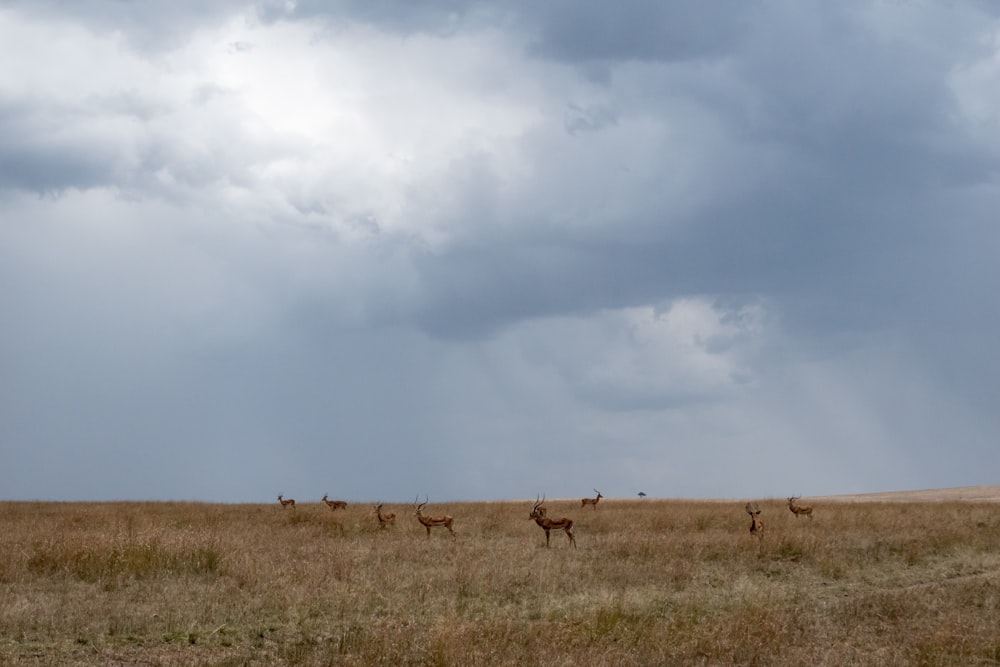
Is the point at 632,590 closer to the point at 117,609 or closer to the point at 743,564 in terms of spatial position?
the point at 743,564

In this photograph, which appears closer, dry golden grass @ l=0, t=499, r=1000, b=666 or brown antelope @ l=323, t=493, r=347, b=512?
dry golden grass @ l=0, t=499, r=1000, b=666

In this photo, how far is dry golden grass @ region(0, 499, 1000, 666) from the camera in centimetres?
1057

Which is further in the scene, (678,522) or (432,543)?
(678,522)

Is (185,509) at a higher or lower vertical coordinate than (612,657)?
higher

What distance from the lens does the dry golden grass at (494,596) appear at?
34.7 feet

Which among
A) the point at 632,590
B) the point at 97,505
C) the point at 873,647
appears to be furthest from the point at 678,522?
the point at 97,505

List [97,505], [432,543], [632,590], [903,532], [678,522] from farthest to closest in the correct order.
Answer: [97,505]
[678,522]
[903,532]
[432,543]
[632,590]

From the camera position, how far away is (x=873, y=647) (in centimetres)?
1120

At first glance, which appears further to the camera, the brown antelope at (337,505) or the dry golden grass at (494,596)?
the brown antelope at (337,505)

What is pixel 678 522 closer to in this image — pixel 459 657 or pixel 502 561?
pixel 502 561

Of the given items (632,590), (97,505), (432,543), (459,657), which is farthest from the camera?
(97,505)

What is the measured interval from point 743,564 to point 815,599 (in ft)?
11.9

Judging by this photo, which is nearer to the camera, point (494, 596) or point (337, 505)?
point (494, 596)

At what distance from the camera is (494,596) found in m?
14.1
